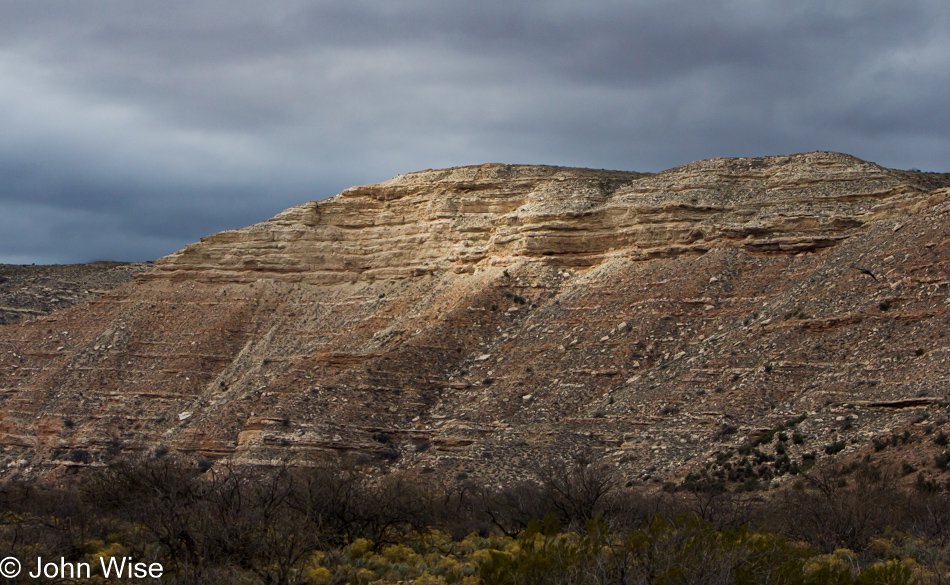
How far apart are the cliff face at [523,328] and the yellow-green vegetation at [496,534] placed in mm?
5788

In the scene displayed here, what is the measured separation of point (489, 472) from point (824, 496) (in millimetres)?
11382

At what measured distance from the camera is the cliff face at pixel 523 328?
29859mm

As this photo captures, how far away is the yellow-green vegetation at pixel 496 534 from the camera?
489 inches

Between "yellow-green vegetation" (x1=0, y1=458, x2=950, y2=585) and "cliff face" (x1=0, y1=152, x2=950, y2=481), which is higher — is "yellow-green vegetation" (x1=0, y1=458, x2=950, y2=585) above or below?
below

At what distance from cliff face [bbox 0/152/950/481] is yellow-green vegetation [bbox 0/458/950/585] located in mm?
5788

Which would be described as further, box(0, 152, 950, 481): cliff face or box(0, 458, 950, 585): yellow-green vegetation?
box(0, 152, 950, 481): cliff face

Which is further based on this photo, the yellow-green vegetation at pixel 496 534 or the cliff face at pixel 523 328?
the cliff face at pixel 523 328

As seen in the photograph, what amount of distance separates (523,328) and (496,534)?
2061cm

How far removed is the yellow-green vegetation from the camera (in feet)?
40.8

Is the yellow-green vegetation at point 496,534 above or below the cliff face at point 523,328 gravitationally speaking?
below

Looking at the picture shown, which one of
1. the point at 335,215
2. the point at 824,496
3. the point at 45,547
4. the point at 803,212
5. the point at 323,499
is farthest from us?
the point at 335,215

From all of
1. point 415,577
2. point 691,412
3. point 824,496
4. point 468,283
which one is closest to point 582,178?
point 468,283

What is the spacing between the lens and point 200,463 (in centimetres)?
3588

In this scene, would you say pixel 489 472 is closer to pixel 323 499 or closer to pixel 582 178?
pixel 323 499
